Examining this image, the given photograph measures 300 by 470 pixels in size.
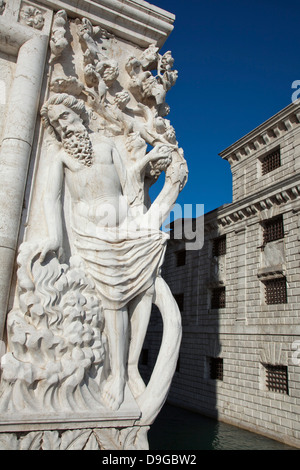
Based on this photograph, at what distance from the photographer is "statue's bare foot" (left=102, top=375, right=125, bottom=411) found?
3.40 meters

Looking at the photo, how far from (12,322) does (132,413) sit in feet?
4.61

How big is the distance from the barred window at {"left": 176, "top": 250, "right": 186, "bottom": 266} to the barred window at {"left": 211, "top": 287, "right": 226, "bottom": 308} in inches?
155

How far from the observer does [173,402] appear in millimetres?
22500

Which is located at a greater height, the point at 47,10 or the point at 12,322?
the point at 47,10

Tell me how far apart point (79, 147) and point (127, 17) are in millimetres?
2355

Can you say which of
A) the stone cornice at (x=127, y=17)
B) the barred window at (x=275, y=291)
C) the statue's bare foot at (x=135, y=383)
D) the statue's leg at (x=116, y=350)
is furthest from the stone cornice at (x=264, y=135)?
the statue's bare foot at (x=135, y=383)

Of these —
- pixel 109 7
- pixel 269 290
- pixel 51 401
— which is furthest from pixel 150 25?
pixel 269 290

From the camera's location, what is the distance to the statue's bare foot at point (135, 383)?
3.71 metres

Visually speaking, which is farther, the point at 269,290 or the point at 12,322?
the point at 269,290

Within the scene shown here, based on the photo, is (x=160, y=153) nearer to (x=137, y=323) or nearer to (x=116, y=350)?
(x=137, y=323)

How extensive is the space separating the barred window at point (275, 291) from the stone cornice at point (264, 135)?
7.74 meters

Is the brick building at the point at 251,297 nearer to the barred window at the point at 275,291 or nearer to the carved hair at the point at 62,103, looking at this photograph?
the barred window at the point at 275,291
